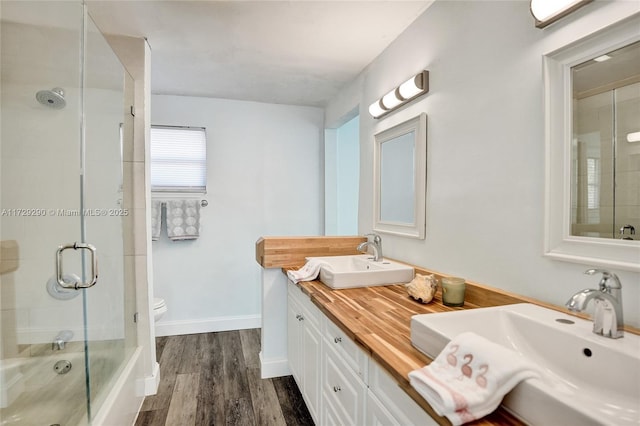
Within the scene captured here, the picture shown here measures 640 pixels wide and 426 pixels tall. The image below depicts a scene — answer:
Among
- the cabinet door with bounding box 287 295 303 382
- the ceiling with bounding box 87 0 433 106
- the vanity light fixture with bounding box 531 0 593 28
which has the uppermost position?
the ceiling with bounding box 87 0 433 106

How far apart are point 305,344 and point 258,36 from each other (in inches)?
76.2

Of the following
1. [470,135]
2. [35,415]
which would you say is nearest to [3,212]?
[35,415]

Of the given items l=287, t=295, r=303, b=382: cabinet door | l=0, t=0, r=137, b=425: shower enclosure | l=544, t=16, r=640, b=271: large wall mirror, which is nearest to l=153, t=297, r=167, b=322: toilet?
l=0, t=0, r=137, b=425: shower enclosure

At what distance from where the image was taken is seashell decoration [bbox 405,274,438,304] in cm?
151

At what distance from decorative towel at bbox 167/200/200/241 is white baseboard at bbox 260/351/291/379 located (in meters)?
1.45

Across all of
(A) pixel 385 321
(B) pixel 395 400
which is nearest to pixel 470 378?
(B) pixel 395 400

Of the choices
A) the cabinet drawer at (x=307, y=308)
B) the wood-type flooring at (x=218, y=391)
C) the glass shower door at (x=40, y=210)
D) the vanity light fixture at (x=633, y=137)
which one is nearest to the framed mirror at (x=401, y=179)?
the cabinet drawer at (x=307, y=308)

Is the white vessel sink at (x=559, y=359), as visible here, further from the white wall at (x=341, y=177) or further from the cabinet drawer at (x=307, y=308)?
the white wall at (x=341, y=177)

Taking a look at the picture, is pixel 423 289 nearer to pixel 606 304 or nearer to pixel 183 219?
pixel 606 304

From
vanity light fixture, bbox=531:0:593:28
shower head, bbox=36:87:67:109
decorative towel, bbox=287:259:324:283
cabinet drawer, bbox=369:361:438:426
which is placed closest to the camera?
cabinet drawer, bbox=369:361:438:426

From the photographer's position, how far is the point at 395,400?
0.96 metres

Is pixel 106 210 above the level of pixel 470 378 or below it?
above

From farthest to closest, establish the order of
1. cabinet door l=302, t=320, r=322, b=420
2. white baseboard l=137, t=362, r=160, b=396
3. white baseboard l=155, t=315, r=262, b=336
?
white baseboard l=155, t=315, r=262, b=336 → white baseboard l=137, t=362, r=160, b=396 → cabinet door l=302, t=320, r=322, b=420

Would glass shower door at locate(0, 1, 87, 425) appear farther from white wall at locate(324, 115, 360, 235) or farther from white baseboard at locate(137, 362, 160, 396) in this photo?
white wall at locate(324, 115, 360, 235)
